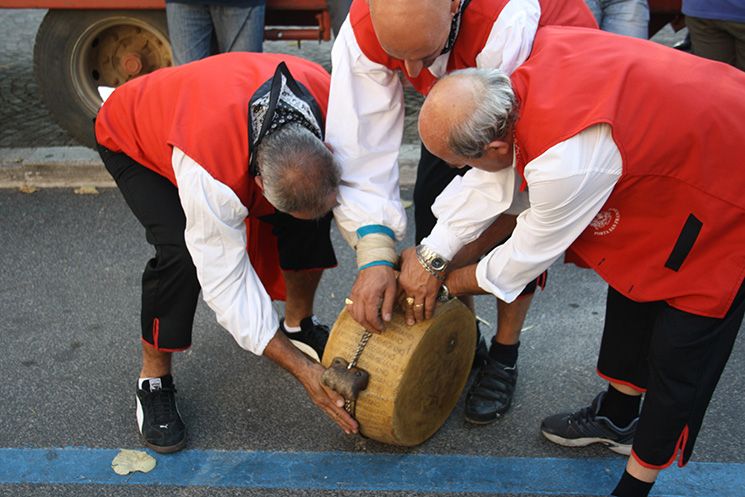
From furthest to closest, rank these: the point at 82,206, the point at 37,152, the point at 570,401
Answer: the point at 37,152
the point at 82,206
the point at 570,401

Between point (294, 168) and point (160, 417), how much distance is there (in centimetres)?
107

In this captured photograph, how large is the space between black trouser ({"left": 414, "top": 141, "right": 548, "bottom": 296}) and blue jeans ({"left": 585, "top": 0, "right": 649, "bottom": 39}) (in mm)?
1639

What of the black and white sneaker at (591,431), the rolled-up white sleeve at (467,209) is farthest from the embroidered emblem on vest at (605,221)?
the black and white sneaker at (591,431)

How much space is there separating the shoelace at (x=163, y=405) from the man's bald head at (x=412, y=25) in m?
1.45

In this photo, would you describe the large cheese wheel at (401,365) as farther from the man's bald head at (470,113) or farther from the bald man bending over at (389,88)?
the man's bald head at (470,113)

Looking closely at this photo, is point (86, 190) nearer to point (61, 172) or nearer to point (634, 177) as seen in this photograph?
point (61, 172)

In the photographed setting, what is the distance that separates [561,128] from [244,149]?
0.94 meters

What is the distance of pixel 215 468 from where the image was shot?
2662 mm

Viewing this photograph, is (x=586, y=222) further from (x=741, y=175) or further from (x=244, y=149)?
(x=244, y=149)

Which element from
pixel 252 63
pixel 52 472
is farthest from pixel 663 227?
pixel 52 472

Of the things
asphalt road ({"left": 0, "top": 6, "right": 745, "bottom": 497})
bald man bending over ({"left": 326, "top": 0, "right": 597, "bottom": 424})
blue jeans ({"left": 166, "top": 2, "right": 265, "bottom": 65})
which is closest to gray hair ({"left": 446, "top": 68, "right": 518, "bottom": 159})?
bald man bending over ({"left": 326, "top": 0, "right": 597, "bottom": 424})

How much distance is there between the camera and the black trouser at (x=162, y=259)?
101 inches

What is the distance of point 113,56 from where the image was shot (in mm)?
4980

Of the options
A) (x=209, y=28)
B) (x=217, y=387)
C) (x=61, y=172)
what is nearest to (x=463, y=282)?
(x=217, y=387)
